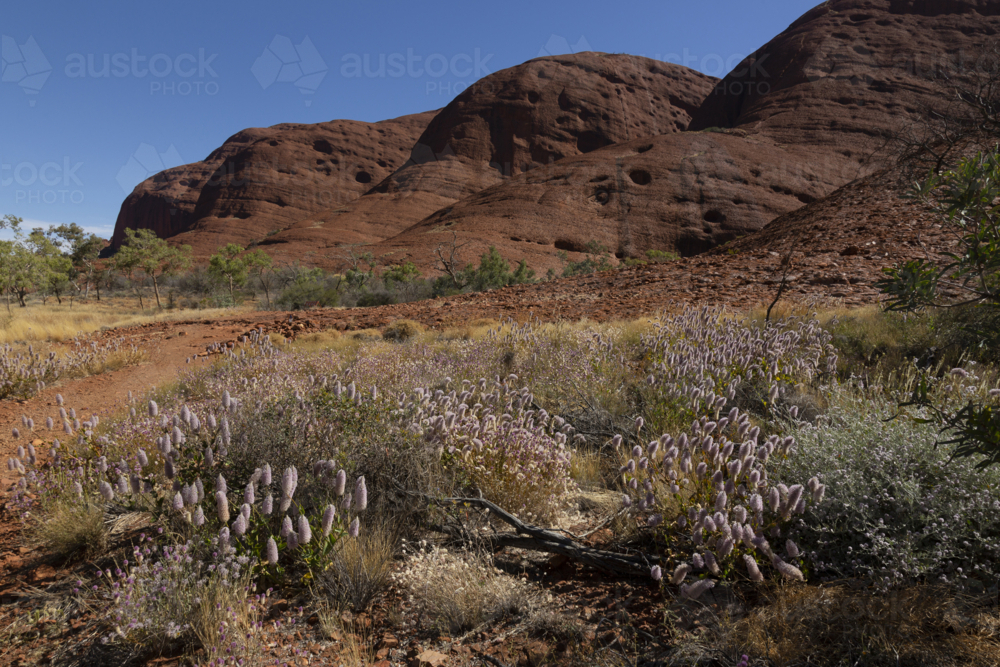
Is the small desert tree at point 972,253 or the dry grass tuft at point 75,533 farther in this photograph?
the dry grass tuft at point 75,533

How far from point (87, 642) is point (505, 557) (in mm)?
1854

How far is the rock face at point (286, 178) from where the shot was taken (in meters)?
80.5

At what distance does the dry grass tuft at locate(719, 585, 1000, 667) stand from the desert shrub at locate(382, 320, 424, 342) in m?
6.99

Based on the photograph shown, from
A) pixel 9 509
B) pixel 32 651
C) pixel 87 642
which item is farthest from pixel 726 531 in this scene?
pixel 9 509

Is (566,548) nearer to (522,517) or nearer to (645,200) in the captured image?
(522,517)

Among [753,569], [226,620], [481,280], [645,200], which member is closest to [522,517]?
[753,569]

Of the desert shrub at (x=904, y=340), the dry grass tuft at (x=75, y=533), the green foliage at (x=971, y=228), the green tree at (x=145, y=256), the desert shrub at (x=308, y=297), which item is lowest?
the desert shrub at (x=904, y=340)

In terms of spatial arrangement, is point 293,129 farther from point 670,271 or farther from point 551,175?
point 670,271

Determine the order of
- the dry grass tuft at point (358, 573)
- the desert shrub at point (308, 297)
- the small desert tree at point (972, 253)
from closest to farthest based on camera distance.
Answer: the small desert tree at point (972, 253), the dry grass tuft at point (358, 573), the desert shrub at point (308, 297)

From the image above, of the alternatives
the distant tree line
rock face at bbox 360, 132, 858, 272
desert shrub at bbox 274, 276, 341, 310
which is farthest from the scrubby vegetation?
rock face at bbox 360, 132, 858, 272

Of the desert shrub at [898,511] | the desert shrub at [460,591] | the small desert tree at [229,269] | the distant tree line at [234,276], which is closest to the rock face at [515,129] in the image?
the distant tree line at [234,276]

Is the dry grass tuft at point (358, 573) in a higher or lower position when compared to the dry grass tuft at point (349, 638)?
higher

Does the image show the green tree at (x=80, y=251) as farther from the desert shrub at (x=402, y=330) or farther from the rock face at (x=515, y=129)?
the desert shrub at (x=402, y=330)

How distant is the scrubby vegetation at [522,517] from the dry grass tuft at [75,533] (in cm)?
1
